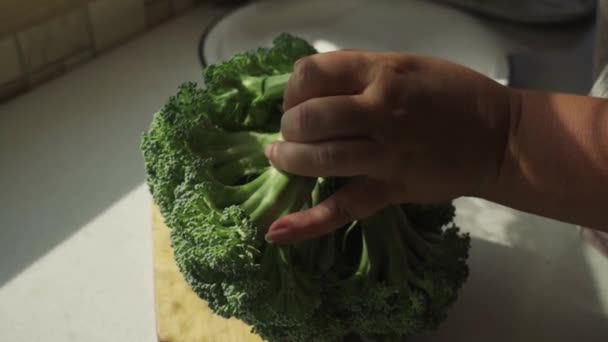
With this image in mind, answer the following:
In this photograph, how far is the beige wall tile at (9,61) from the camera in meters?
0.97

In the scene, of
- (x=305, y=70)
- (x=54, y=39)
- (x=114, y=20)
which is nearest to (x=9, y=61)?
(x=54, y=39)

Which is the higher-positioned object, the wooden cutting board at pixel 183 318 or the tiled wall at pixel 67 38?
the tiled wall at pixel 67 38

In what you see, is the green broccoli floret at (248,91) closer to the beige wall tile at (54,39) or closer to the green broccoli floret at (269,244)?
the green broccoli floret at (269,244)

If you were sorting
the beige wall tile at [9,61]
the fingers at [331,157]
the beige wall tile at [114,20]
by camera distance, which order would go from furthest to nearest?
the beige wall tile at [114,20] → the beige wall tile at [9,61] → the fingers at [331,157]

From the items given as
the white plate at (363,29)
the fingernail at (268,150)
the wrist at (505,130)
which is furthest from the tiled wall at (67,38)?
the wrist at (505,130)

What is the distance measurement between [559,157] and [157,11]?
2.80 ft

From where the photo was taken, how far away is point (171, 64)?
1.13 metres

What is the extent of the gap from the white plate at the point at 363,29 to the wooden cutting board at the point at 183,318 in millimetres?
425

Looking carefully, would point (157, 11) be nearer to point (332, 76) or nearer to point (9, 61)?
point (9, 61)

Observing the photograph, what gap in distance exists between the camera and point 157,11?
4.03 ft

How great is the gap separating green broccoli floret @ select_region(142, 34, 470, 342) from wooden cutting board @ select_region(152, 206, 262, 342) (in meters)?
0.07

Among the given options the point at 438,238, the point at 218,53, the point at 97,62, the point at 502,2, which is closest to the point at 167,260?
the point at 438,238

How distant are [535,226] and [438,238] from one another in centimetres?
19

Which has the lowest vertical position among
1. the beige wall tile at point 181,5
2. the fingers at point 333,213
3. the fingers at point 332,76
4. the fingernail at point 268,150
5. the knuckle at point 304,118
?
the beige wall tile at point 181,5
